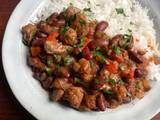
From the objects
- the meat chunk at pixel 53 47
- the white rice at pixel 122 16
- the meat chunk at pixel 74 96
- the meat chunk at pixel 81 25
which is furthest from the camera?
the white rice at pixel 122 16

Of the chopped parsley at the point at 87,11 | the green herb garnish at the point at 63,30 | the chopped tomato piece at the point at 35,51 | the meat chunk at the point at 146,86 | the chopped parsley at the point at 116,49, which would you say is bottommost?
the chopped tomato piece at the point at 35,51

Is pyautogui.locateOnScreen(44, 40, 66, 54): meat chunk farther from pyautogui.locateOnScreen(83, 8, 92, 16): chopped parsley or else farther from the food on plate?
pyautogui.locateOnScreen(83, 8, 92, 16): chopped parsley

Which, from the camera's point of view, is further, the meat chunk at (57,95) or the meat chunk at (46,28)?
the meat chunk at (46,28)

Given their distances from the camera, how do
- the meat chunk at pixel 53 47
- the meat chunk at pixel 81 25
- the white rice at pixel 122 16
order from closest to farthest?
the meat chunk at pixel 53 47
the meat chunk at pixel 81 25
the white rice at pixel 122 16

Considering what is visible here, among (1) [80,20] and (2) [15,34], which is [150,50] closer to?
(1) [80,20]

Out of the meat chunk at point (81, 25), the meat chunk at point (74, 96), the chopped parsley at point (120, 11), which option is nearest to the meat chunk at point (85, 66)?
the meat chunk at point (74, 96)

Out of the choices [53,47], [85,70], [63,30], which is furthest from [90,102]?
[63,30]

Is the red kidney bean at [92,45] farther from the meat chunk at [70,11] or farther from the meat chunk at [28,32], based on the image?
the meat chunk at [28,32]
